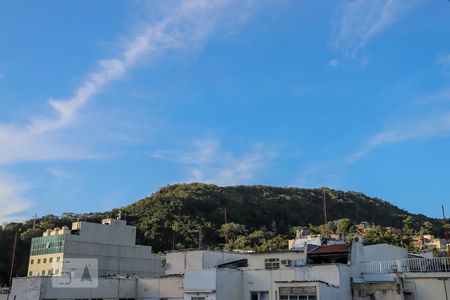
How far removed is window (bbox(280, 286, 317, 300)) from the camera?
25945 millimetres

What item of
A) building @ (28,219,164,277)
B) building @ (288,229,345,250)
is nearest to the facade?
building @ (288,229,345,250)

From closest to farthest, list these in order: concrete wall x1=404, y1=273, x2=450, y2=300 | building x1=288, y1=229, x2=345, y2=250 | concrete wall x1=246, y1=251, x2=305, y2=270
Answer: concrete wall x1=404, y1=273, x2=450, y2=300 → concrete wall x1=246, y1=251, x2=305, y2=270 → building x1=288, y1=229, x2=345, y2=250

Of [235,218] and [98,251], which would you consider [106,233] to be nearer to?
[98,251]

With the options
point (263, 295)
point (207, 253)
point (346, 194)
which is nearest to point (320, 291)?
point (263, 295)

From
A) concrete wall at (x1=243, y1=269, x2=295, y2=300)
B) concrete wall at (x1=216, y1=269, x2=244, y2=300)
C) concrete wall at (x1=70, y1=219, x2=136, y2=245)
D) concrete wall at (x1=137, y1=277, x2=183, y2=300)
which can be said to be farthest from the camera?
concrete wall at (x1=70, y1=219, x2=136, y2=245)

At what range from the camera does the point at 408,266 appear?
27.4m

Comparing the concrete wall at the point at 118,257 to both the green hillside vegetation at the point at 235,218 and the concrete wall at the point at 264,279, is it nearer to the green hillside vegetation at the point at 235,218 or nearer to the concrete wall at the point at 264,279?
the green hillside vegetation at the point at 235,218

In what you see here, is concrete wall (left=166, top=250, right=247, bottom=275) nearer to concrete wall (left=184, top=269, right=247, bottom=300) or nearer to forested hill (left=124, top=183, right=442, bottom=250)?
concrete wall (left=184, top=269, right=247, bottom=300)

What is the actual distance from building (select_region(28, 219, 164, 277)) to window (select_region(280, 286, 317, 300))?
5861 centimetres

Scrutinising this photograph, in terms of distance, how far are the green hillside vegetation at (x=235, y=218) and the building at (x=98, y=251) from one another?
7463 millimetres

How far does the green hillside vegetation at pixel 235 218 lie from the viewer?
317 ft

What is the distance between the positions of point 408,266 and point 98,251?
66986 mm

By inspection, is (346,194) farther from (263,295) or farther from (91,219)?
(263,295)

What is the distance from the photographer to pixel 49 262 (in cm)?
8456
